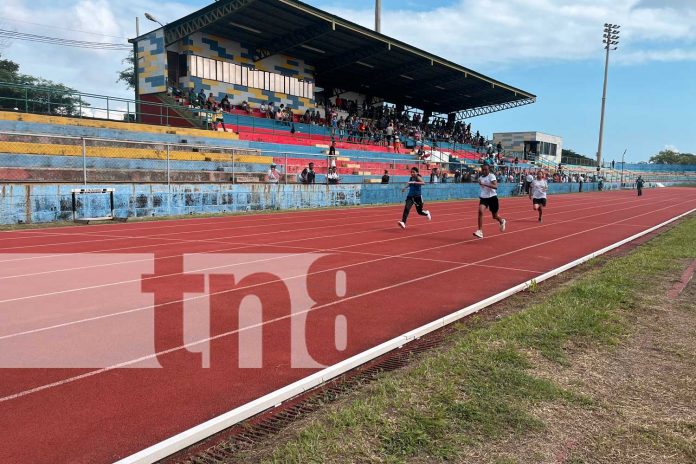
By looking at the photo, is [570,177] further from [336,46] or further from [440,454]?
[440,454]

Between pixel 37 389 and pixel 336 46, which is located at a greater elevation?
pixel 336 46

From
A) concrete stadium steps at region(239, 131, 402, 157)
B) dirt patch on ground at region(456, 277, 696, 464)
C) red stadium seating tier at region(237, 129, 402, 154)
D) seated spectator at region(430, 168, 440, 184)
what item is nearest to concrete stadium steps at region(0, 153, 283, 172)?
concrete stadium steps at region(239, 131, 402, 157)

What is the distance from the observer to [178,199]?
18.5 metres

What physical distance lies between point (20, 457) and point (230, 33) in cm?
3424

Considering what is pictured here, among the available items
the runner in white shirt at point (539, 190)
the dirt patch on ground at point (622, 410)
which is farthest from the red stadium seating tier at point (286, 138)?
the dirt patch on ground at point (622, 410)

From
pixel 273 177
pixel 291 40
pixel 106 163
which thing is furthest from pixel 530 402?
pixel 291 40

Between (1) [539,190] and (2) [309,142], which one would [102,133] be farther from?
(1) [539,190]

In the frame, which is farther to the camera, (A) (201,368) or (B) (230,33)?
(B) (230,33)

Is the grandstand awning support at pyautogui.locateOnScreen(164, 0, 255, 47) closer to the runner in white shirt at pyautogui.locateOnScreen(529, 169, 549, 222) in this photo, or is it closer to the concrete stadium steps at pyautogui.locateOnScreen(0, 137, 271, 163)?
the concrete stadium steps at pyautogui.locateOnScreen(0, 137, 271, 163)

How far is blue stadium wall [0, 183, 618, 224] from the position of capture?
14664 millimetres

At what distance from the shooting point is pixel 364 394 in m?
3.58

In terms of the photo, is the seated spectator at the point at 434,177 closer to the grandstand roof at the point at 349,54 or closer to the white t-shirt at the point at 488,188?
the grandstand roof at the point at 349,54

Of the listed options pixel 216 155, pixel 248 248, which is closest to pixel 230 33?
pixel 216 155

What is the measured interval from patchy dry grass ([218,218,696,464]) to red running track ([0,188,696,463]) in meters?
0.84
